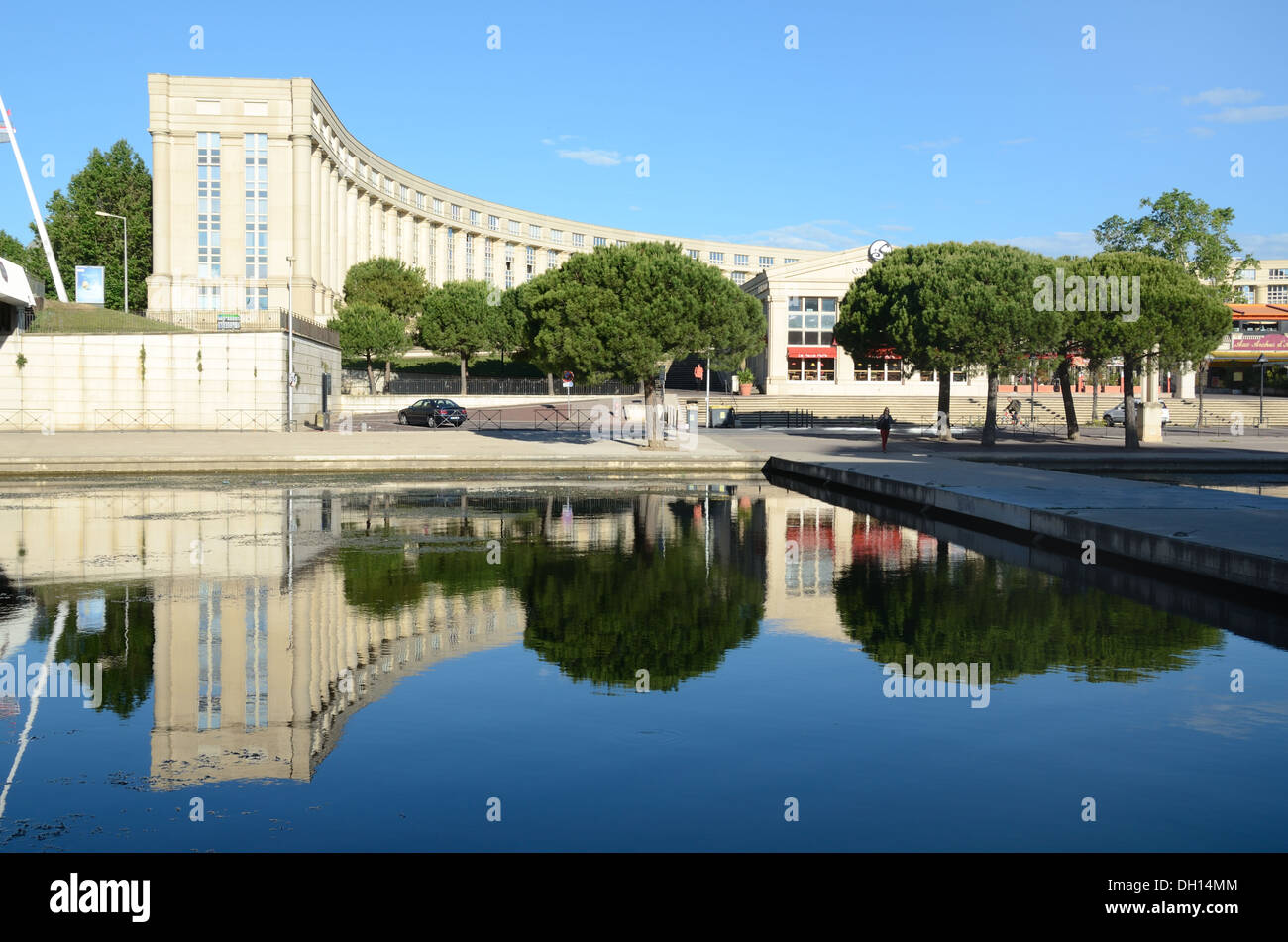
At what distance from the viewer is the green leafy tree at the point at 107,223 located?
10106 centimetres

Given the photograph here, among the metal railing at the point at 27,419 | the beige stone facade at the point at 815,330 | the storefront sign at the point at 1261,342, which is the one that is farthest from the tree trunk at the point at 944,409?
the storefront sign at the point at 1261,342

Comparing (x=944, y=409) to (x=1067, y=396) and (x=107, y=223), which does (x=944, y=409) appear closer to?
(x=1067, y=396)

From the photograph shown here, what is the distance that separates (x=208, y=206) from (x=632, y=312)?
73266mm

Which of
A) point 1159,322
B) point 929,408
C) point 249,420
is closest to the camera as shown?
point 1159,322

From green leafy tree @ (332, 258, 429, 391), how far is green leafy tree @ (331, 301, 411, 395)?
12.9 metres

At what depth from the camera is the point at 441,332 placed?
313 ft

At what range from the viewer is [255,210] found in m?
100

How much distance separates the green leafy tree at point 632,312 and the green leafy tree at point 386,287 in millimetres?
67842

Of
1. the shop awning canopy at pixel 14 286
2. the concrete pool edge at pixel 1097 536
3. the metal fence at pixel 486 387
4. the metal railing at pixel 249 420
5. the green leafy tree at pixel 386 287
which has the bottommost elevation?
the concrete pool edge at pixel 1097 536

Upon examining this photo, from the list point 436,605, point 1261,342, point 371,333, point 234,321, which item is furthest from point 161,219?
point 1261,342

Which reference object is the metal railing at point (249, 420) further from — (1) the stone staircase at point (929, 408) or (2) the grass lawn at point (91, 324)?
(1) the stone staircase at point (929, 408)

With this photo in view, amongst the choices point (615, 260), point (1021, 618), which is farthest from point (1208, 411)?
point (1021, 618)

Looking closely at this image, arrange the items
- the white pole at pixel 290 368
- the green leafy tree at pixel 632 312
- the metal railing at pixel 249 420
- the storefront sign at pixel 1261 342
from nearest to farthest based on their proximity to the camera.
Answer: the green leafy tree at pixel 632 312 < the white pole at pixel 290 368 < the metal railing at pixel 249 420 < the storefront sign at pixel 1261 342
